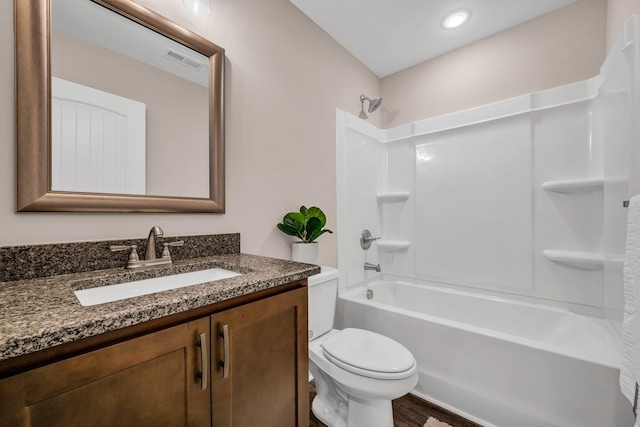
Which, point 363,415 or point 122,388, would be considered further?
point 363,415

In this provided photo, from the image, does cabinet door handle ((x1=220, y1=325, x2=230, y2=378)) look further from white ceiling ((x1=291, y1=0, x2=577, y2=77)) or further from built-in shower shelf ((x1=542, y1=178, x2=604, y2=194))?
built-in shower shelf ((x1=542, y1=178, x2=604, y2=194))

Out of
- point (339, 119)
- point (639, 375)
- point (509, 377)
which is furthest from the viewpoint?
point (339, 119)

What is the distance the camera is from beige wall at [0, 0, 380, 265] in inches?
35.4

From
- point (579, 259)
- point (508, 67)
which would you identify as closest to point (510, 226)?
point (579, 259)

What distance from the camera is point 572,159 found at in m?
1.81

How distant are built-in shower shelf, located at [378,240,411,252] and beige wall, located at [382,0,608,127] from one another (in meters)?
1.15

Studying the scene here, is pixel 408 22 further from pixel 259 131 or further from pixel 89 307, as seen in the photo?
pixel 89 307

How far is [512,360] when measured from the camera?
1.37m

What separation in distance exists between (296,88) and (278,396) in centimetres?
174

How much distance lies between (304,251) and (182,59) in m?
1.17

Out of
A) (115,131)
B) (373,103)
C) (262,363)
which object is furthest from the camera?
(373,103)

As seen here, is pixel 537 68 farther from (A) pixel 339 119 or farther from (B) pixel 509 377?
(B) pixel 509 377

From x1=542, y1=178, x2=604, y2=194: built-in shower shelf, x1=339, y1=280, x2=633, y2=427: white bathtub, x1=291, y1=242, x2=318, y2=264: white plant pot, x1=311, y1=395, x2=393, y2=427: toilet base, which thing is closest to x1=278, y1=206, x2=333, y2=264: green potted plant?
x1=291, y1=242, x2=318, y2=264: white plant pot

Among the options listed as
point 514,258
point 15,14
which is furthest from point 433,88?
point 15,14
